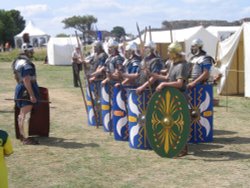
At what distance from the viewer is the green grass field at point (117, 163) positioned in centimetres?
535

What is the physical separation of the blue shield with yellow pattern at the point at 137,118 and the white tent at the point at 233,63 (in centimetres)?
680

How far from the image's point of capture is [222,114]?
10023mm

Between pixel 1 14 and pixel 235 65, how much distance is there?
185ft

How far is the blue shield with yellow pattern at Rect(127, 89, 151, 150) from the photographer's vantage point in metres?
6.54

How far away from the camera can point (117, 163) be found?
20.1 feet

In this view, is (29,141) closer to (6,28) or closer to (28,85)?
(28,85)

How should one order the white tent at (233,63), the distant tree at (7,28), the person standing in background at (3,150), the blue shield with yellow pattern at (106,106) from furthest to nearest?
the distant tree at (7,28) → the white tent at (233,63) → the blue shield with yellow pattern at (106,106) → the person standing in background at (3,150)

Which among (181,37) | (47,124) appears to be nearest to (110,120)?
(47,124)

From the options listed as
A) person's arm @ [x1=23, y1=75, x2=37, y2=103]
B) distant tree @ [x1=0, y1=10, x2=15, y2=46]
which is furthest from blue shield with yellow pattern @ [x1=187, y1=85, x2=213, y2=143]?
distant tree @ [x1=0, y1=10, x2=15, y2=46]

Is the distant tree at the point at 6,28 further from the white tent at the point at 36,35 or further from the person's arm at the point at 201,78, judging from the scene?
the person's arm at the point at 201,78

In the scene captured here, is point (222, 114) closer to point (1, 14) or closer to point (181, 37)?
point (181, 37)

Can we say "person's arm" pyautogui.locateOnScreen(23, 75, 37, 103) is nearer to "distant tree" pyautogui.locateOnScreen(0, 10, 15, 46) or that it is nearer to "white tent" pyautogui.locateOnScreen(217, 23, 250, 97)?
"white tent" pyautogui.locateOnScreen(217, 23, 250, 97)

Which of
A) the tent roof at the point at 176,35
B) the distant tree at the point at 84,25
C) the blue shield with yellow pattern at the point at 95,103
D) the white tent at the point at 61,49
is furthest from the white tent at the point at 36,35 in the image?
the blue shield with yellow pattern at the point at 95,103

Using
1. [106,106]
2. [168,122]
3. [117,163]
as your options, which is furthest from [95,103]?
[168,122]
